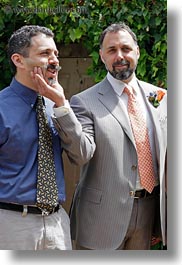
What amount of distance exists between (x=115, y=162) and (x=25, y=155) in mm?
323

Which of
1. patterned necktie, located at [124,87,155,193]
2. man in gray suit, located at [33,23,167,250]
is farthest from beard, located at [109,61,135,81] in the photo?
patterned necktie, located at [124,87,155,193]

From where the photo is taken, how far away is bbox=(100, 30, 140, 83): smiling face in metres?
1.54

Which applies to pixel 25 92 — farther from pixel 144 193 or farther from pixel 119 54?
pixel 144 193

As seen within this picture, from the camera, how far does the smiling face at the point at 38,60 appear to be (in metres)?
1.42

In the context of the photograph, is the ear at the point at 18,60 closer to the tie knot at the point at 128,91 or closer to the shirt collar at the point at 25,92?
the shirt collar at the point at 25,92

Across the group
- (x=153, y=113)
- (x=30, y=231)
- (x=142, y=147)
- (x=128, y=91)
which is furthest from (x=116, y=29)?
(x=30, y=231)

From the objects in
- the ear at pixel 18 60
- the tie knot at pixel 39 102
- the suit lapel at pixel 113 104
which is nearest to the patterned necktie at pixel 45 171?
the tie knot at pixel 39 102

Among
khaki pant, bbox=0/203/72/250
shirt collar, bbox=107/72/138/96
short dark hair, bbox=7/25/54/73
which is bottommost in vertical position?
khaki pant, bbox=0/203/72/250

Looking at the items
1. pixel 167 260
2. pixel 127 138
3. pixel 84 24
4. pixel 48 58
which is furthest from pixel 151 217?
pixel 84 24

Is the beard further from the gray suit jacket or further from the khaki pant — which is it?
the khaki pant

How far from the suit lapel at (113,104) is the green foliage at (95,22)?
13 cm

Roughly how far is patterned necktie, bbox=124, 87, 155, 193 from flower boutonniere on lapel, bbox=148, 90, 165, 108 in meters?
0.07

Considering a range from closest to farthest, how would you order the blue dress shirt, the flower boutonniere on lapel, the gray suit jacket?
1. the blue dress shirt
2. the gray suit jacket
3. the flower boutonniere on lapel

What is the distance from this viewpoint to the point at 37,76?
1395 mm
